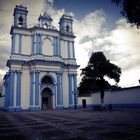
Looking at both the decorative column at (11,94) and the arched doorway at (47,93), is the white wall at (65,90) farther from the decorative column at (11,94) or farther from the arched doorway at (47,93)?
the decorative column at (11,94)

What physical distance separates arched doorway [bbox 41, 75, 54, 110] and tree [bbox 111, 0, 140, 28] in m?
27.3

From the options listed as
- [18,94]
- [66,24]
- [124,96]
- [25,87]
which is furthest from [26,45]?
[124,96]

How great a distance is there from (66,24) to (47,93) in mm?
17449

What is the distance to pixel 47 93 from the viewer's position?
37812mm

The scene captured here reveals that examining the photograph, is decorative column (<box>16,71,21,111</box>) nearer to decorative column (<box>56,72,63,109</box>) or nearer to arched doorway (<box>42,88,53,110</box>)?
arched doorway (<box>42,88,53,110</box>)

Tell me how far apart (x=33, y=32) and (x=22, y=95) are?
1339 cm

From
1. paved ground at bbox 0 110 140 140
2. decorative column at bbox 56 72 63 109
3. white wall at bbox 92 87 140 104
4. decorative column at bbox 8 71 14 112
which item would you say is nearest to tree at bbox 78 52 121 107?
white wall at bbox 92 87 140 104

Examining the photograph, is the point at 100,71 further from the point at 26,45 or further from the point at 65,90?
the point at 26,45

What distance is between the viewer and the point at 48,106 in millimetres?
37531

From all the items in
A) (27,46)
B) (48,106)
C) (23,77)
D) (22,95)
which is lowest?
(48,106)

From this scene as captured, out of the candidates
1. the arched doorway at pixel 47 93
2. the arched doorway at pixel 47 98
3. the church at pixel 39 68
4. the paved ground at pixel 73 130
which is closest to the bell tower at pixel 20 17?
the church at pixel 39 68

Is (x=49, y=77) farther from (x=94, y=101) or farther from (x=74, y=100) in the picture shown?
(x=94, y=101)

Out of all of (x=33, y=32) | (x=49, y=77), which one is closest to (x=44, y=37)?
(x=33, y=32)

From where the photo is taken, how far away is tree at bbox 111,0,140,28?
1030cm
